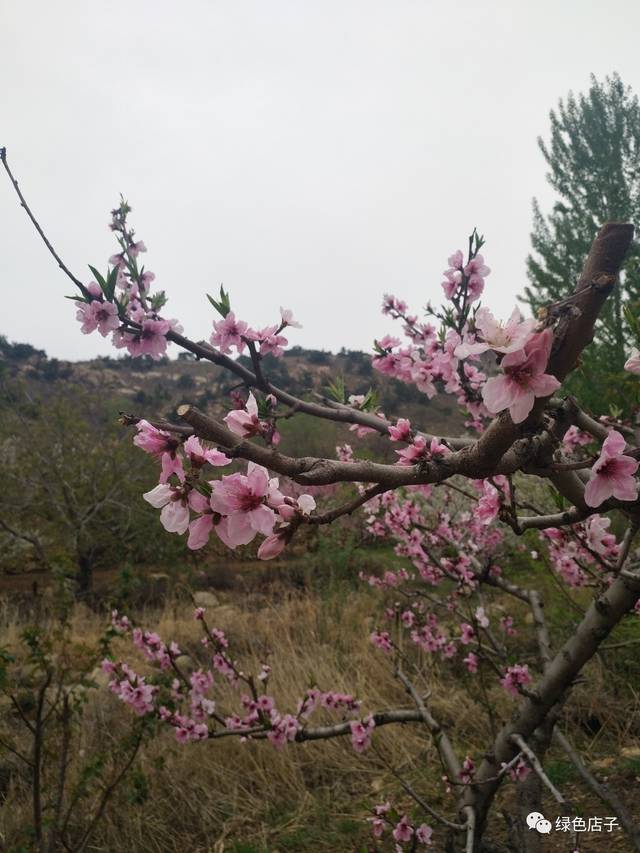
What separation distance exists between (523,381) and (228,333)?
1483 mm

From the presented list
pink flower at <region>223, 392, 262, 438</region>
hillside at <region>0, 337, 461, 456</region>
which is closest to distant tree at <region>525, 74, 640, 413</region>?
hillside at <region>0, 337, 461, 456</region>

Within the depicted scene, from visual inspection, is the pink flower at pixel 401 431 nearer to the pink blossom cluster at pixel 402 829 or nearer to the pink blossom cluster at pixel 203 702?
the pink blossom cluster at pixel 203 702

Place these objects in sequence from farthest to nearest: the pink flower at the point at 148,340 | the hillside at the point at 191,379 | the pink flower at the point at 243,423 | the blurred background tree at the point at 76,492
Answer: the hillside at the point at 191,379 → the blurred background tree at the point at 76,492 → the pink flower at the point at 148,340 → the pink flower at the point at 243,423

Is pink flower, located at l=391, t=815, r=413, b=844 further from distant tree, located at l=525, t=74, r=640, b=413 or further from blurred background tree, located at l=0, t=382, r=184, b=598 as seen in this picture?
distant tree, located at l=525, t=74, r=640, b=413

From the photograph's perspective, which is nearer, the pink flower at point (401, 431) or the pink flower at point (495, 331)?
the pink flower at point (495, 331)

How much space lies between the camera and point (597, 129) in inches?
570

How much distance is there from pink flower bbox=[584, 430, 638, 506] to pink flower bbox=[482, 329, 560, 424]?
279mm

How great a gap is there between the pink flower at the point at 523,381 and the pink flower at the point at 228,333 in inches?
54.7

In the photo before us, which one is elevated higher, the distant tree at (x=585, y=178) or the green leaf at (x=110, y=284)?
the distant tree at (x=585, y=178)

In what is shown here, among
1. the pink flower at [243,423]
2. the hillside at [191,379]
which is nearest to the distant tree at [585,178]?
the hillside at [191,379]

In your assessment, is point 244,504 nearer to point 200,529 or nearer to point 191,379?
point 200,529

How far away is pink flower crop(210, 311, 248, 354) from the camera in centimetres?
205

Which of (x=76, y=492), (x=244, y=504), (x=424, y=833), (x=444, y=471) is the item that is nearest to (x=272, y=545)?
(x=244, y=504)

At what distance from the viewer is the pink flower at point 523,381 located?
768 mm
